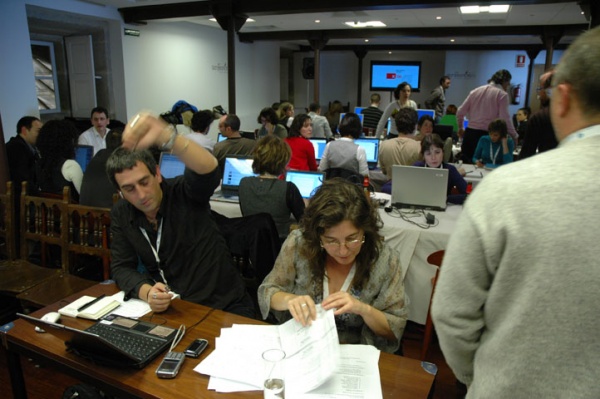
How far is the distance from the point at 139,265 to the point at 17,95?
5.08 metres

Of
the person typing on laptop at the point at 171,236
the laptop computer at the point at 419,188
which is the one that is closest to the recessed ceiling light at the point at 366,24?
the laptop computer at the point at 419,188

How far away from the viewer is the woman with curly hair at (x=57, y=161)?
3.58 meters

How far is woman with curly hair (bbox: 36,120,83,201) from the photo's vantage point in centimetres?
358

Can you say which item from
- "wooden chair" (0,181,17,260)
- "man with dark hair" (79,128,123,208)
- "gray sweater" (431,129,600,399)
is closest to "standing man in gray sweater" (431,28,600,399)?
"gray sweater" (431,129,600,399)

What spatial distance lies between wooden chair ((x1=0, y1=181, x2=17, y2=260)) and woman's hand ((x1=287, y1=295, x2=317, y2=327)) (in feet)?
7.92

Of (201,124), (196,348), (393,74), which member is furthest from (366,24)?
(196,348)

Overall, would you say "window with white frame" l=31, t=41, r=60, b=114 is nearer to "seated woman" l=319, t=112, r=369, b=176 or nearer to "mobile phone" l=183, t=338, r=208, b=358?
"seated woman" l=319, t=112, r=369, b=176

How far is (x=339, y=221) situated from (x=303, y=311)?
372mm

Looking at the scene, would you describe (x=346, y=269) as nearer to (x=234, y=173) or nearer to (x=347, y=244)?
(x=347, y=244)

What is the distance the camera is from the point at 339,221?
5.31ft

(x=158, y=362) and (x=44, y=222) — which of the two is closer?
(x=158, y=362)

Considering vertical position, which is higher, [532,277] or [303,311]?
[532,277]

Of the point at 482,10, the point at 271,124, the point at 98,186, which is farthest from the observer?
the point at 482,10

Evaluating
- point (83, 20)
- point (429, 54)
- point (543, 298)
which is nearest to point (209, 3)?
point (83, 20)
